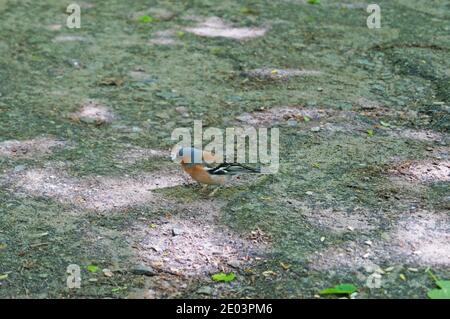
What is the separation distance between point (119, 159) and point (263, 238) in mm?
1281

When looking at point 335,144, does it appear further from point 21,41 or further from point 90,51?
point 21,41

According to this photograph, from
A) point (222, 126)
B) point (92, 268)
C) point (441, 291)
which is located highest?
point (441, 291)

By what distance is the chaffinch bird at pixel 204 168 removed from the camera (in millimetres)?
3838

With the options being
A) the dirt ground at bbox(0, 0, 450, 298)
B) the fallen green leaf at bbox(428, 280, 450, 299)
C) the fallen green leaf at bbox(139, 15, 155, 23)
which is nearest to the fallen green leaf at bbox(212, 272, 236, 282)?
the dirt ground at bbox(0, 0, 450, 298)

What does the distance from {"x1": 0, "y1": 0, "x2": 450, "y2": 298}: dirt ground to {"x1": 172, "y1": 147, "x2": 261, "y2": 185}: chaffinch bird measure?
138mm

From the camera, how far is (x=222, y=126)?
4852 mm

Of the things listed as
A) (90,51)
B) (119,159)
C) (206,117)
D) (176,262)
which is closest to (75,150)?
(119,159)

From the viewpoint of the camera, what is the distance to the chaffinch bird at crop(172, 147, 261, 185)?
384 centimetres

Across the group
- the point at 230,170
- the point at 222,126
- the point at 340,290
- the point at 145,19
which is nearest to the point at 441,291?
the point at 340,290

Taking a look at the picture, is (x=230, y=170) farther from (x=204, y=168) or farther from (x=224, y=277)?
(x=224, y=277)

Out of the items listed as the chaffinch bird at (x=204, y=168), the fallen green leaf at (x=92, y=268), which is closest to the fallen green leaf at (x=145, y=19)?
the chaffinch bird at (x=204, y=168)

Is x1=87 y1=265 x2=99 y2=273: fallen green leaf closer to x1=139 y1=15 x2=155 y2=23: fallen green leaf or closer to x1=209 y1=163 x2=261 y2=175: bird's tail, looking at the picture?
x1=209 y1=163 x2=261 y2=175: bird's tail

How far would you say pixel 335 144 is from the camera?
179 inches

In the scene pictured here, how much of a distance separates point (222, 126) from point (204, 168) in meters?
1.05
